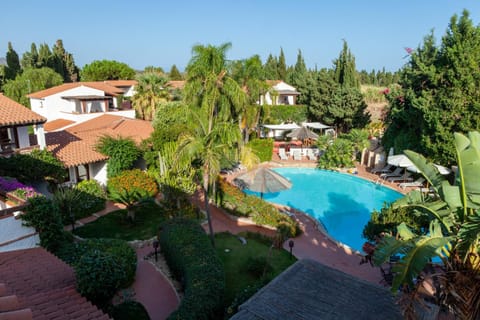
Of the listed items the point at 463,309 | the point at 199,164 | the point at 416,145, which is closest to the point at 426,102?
the point at 416,145

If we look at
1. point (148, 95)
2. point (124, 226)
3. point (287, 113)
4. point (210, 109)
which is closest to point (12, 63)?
point (148, 95)

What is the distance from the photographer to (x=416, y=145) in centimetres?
2425

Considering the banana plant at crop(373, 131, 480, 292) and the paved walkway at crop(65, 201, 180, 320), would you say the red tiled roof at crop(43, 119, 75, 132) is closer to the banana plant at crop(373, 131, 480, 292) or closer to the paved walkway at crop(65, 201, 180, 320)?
the paved walkway at crop(65, 201, 180, 320)

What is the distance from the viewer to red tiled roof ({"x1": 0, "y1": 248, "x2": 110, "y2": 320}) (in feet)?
23.3

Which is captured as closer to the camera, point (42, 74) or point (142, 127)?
point (142, 127)

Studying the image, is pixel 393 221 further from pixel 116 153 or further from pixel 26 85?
pixel 26 85

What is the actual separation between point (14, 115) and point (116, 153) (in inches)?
219

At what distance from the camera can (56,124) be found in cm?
3362

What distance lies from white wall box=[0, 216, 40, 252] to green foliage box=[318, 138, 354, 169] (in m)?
22.5

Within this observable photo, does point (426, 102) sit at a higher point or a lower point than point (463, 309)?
higher

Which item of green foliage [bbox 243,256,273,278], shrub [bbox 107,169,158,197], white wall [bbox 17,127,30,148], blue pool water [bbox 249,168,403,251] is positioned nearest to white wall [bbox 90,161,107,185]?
shrub [bbox 107,169,158,197]

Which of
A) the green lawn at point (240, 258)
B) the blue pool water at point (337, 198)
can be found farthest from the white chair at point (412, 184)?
the green lawn at point (240, 258)

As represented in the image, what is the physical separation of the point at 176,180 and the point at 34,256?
9556 mm

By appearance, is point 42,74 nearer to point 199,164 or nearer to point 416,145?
point 199,164
